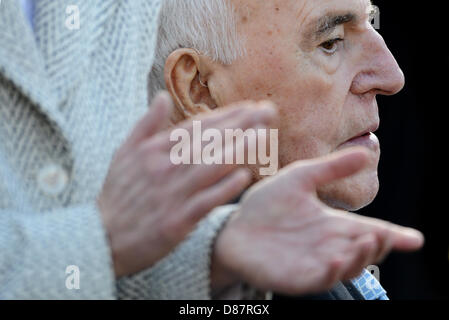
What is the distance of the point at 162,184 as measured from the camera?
0.91 meters

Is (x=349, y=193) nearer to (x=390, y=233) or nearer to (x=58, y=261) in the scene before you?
(x=390, y=233)

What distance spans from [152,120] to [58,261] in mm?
247

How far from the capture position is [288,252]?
0.90m

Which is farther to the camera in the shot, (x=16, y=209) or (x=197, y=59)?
(x=197, y=59)

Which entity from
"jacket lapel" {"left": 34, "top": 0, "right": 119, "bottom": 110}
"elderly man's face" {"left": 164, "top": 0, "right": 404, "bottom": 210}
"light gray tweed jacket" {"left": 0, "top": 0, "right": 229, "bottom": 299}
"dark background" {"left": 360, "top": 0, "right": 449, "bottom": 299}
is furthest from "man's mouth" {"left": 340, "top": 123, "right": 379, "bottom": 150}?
"dark background" {"left": 360, "top": 0, "right": 449, "bottom": 299}

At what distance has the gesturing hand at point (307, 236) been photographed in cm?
88

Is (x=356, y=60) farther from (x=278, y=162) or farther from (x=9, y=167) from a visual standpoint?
(x=9, y=167)

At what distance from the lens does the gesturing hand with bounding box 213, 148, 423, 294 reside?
88cm

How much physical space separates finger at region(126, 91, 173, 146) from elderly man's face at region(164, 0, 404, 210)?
0.71 meters

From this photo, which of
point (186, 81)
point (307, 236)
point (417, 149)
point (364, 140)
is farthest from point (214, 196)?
point (417, 149)

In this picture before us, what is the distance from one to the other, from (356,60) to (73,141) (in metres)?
0.86

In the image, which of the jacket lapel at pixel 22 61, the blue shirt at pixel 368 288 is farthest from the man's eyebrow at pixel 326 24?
the jacket lapel at pixel 22 61

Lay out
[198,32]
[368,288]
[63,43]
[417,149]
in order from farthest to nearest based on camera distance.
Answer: [417,149] → [368,288] → [198,32] → [63,43]

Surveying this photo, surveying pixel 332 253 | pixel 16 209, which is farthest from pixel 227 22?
pixel 332 253
